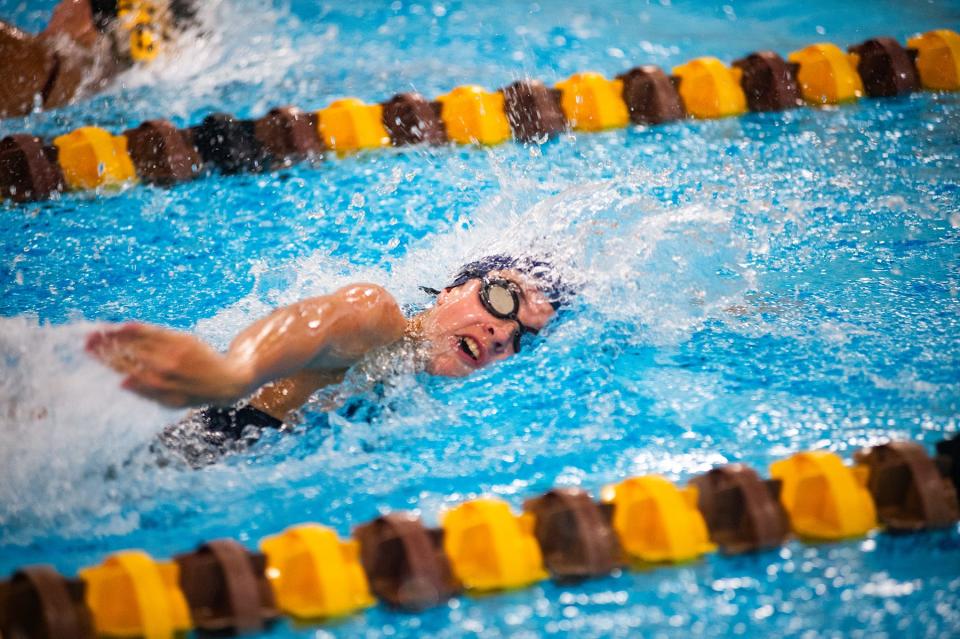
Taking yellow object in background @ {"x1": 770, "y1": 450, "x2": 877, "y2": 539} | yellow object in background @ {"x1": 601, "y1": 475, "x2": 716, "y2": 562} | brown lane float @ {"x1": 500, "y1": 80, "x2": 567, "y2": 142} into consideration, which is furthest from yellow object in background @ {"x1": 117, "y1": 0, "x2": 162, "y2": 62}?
yellow object in background @ {"x1": 770, "y1": 450, "x2": 877, "y2": 539}

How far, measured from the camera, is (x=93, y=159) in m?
3.93

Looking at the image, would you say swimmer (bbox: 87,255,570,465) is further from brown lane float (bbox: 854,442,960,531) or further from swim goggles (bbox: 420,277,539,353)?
brown lane float (bbox: 854,442,960,531)

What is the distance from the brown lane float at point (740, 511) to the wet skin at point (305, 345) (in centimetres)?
79

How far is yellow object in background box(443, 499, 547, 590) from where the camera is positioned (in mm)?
2076

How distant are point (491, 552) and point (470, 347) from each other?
80 cm

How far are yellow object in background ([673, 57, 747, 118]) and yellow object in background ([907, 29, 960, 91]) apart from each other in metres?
0.89

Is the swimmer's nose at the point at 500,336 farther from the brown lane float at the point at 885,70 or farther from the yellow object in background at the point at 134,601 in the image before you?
the brown lane float at the point at 885,70

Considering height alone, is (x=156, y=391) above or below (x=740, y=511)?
above

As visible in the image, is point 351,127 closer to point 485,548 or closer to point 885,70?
point 885,70

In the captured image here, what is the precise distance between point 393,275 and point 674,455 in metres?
1.32

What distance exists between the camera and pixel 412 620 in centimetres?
201

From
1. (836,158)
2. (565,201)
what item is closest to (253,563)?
(565,201)

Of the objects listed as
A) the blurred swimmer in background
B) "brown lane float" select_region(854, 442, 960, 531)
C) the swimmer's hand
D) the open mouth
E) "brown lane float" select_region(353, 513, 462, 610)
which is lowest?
"brown lane float" select_region(854, 442, 960, 531)

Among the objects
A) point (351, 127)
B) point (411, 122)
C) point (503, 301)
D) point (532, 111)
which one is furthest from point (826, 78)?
point (503, 301)
